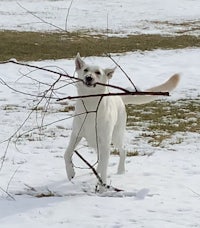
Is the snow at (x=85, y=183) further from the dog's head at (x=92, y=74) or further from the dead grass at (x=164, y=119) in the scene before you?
the dog's head at (x=92, y=74)

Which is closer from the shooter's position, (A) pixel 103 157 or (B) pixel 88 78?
(B) pixel 88 78

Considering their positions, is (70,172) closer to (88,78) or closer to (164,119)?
(88,78)

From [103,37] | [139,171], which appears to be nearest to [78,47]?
[103,37]

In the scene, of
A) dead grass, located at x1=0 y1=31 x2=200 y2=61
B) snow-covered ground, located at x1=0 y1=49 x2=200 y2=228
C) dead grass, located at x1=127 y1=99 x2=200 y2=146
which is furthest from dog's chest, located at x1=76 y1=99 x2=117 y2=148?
dead grass, located at x1=0 y1=31 x2=200 y2=61

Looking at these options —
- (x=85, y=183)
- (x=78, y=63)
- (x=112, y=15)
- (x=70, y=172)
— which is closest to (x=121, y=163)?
(x=85, y=183)

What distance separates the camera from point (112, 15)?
3747 cm

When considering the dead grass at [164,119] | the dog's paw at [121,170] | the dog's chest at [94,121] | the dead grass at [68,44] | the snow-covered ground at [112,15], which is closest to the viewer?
the dog's chest at [94,121]

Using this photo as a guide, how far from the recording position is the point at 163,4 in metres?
44.0

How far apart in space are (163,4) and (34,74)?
97.2 feet

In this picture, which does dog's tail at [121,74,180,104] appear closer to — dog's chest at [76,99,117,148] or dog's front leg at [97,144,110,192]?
dog's chest at [76,99,117,148]

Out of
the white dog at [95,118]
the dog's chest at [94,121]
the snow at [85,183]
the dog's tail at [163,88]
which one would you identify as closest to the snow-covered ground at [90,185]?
the snow at [85,183]

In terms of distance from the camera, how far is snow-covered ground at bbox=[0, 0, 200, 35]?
30.3 meters

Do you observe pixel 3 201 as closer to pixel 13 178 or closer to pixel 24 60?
pixel 13 178

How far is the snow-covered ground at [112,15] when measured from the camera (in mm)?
30328
